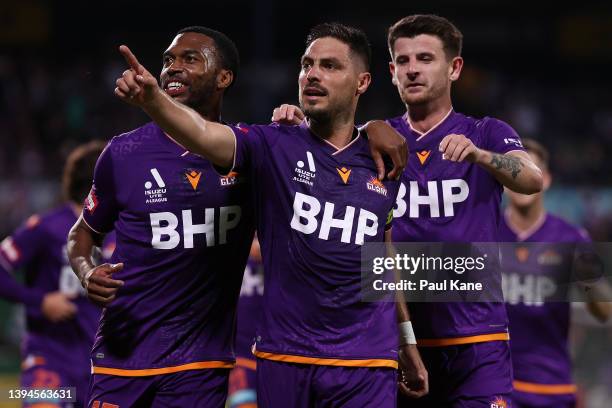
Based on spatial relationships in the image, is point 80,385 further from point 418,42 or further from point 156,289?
point 418,42

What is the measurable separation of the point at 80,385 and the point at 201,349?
110 inches

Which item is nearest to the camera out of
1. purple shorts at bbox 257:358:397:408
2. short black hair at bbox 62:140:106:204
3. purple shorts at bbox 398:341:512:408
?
purple shorts at bbox 257:358:397:408

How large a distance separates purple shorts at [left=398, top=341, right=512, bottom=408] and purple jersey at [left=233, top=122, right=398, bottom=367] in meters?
0.80

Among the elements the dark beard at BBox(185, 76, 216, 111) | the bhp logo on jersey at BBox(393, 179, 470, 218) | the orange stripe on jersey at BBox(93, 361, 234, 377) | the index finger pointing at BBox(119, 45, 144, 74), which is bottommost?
the orange stripe on jersey at BBox(93, 361, 234, 377)

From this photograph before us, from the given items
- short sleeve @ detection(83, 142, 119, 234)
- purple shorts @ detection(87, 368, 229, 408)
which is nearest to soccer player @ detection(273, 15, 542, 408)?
purple shorts @ detection(87, 368, 229, 408)

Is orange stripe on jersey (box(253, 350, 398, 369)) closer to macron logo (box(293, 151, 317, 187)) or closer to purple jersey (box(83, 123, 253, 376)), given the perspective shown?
purple jersey (box(83, 123, 253, 376))

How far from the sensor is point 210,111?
17.6 ft

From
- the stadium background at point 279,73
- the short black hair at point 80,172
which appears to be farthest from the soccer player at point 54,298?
the stadium background at point 279,73

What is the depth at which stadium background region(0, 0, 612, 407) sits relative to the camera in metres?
20.3

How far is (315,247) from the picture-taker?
4.71 metres

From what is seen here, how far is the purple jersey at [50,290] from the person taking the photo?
752 cm

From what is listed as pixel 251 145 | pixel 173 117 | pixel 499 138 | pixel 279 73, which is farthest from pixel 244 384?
pixel 279 73

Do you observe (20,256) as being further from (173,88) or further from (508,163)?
(508,163)

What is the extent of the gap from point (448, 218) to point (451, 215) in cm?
2
